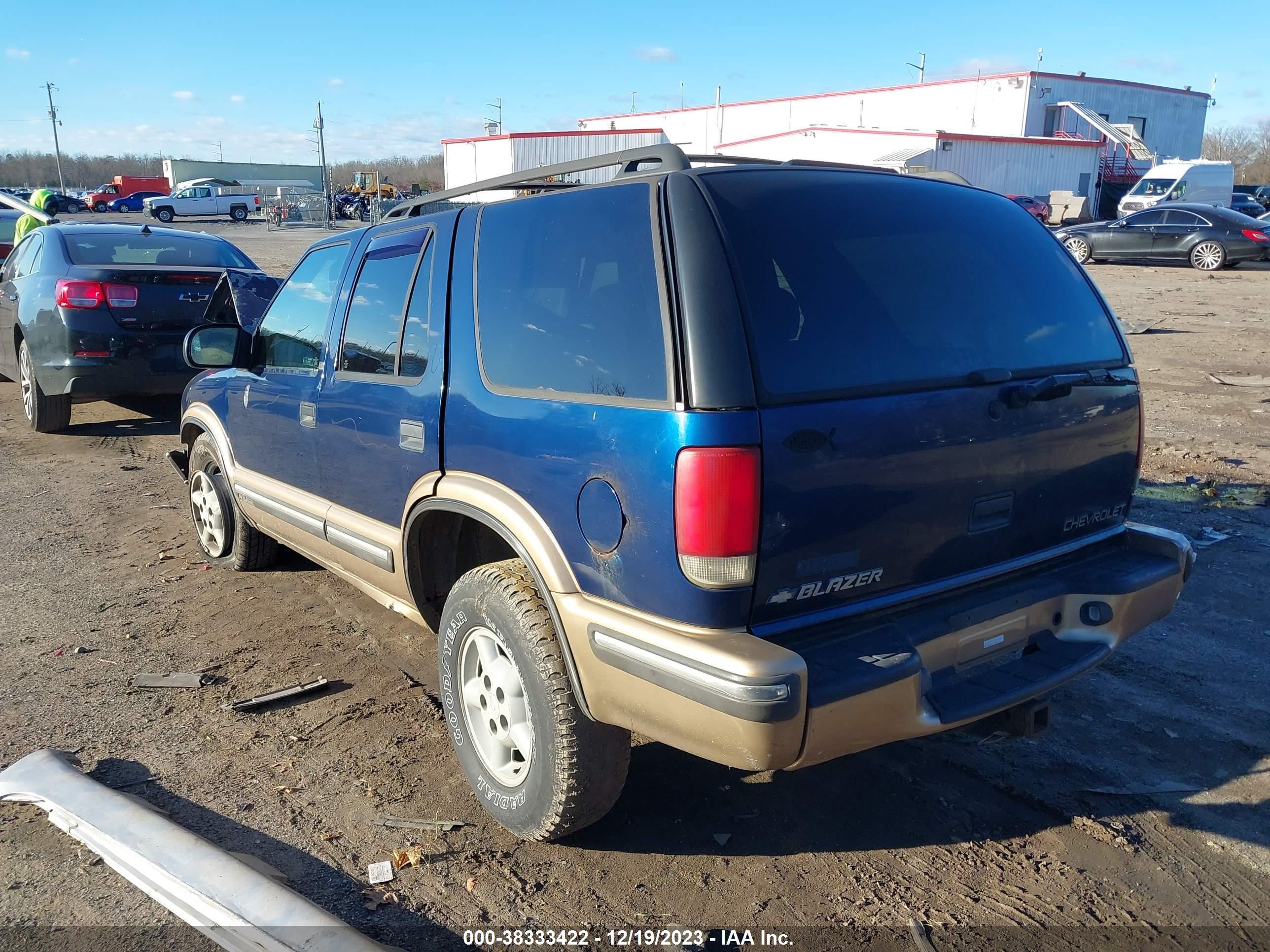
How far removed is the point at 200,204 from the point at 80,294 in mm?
58604

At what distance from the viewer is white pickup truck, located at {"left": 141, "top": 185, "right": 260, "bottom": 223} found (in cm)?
5778

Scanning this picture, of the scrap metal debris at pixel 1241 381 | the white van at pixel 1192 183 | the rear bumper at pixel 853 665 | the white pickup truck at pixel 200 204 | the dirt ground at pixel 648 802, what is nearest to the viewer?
the rear bumper at pixel 853 665

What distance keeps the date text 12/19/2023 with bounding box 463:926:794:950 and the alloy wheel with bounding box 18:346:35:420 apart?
7850mm

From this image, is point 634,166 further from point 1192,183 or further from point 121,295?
point 1192,183

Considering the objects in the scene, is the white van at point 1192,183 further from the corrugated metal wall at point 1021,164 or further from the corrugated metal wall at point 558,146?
the corrugated metal wall at point 558,146

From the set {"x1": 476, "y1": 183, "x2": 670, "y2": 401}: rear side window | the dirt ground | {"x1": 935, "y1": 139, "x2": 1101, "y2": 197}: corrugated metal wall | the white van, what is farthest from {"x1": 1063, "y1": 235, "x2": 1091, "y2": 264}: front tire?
{"x1": 476, "y1": 183, "x2": 670, "y2": 401}: rear side window

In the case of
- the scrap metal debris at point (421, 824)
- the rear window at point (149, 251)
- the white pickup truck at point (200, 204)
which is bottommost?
the scrap metal debris at point (421, 824)

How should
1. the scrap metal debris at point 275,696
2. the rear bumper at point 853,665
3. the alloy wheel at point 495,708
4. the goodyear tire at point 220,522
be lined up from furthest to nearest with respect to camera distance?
the goodyear tire at point 220,522 → the scrap metal debris at point 275,696 → the alloy wheel at point 495,708 → the rear bumper at point 853,665

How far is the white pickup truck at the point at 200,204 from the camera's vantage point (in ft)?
190

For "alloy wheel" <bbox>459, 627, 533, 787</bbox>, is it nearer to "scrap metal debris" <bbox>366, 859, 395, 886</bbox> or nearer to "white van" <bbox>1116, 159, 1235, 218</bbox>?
"scrap metal debris" <bbox>366, 859, 395, 886</bbox>

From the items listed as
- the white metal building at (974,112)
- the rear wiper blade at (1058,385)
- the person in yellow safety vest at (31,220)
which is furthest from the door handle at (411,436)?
the white metal building at (974,112)

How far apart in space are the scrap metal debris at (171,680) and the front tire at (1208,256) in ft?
80.2

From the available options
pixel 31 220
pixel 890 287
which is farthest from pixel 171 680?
pixel 31 220

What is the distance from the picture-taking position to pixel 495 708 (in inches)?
124
